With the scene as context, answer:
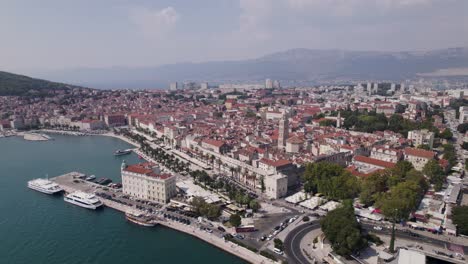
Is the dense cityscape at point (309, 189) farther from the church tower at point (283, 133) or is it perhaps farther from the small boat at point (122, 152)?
the small boat at point (122, 152)

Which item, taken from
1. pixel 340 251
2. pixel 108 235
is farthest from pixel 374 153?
pixel 108 235

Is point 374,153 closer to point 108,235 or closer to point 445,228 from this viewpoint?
point 445,228

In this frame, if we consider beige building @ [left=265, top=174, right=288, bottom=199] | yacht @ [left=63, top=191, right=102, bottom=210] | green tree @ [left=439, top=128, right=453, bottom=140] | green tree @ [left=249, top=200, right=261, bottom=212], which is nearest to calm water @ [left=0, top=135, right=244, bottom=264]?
yacht @ [left=63, top=191, right=102, bottom=210]

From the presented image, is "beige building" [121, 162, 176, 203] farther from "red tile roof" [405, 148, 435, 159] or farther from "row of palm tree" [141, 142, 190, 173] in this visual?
"red tile roof" [405, 148, 435, 159]

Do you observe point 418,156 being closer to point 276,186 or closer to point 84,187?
point 276,186

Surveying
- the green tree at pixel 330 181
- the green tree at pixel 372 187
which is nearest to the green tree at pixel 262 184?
the green tree at pixel 330 181

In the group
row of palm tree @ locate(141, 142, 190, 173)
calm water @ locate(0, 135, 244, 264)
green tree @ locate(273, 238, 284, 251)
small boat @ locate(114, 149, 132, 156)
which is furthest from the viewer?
small boat @ locate(114, 149, 132, 156)
